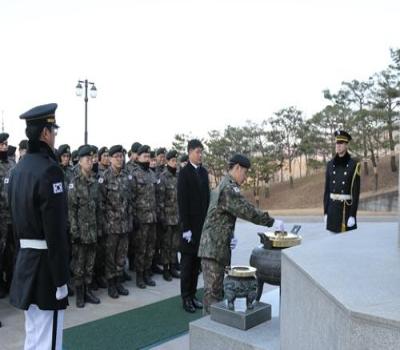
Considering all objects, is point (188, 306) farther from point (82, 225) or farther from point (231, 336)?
point (231, 336)

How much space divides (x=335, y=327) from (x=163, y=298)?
3.86 meters

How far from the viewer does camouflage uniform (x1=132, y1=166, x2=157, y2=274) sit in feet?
19.7

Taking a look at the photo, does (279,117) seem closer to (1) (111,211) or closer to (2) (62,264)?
(1) (111,211)

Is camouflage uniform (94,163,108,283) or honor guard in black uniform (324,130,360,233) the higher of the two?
honor guard in black uniform (324,130,360,233)

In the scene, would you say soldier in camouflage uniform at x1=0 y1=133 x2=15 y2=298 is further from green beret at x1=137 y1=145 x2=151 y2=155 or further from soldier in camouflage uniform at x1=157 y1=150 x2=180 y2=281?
soldier in camouflage uniform at x1=157 y1=150 x2=180 y2=281

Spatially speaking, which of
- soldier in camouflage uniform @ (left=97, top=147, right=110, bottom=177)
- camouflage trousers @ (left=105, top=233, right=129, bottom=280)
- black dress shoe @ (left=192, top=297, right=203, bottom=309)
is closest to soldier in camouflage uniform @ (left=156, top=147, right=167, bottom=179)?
soldier in camouflage uniform @ (left=97, top=147, right=110, bottom=177)

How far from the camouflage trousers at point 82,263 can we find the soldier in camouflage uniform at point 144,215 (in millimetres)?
865

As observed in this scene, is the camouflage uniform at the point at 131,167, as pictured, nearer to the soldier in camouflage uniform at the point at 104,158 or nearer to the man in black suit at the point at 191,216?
the soldier in camouflage uniform at the point at 104,158

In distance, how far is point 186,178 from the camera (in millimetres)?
4910

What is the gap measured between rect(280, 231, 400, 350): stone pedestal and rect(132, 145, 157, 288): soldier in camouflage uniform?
10.7ft

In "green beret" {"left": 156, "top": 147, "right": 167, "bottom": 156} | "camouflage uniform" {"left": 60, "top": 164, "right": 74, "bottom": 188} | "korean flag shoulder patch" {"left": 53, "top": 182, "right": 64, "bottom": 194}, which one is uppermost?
"green beret" {"left": 156, "top": 147, "right": 167, "bottom": 156}

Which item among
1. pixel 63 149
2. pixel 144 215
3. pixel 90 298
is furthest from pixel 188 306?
pixel 63 149

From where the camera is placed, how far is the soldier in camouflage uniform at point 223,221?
12.3 ft

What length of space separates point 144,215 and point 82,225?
1104 mm
